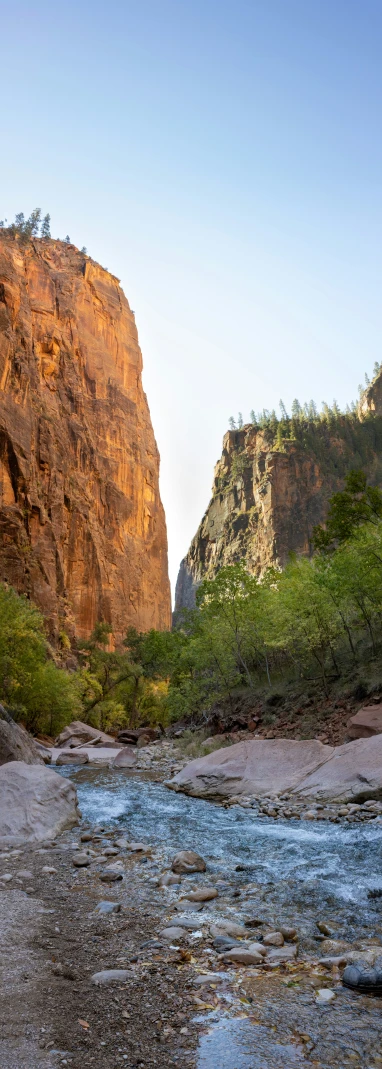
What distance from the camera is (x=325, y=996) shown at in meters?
4.45

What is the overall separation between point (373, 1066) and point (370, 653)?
Result: 2751 centimetres

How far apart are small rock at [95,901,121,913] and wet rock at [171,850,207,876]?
1901 millimetres

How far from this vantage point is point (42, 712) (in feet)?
126

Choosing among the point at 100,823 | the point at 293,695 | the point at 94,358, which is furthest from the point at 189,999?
the point at 94,358

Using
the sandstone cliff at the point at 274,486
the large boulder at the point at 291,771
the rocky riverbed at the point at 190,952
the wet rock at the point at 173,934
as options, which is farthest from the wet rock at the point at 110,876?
the sandstone cliff at the point at 274,486

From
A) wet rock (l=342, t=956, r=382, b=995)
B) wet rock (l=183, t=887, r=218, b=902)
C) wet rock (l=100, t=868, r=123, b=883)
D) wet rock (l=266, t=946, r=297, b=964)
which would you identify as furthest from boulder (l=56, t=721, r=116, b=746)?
wet rock (l=342, t=956, r=382, b=995)

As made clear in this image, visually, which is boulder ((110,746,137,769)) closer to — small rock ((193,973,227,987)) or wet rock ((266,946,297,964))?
wet rock ((266,946,297,964))

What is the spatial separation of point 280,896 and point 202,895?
39.7 inches

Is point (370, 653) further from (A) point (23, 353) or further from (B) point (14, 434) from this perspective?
(A) point (23, 353)

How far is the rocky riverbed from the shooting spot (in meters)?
3.69

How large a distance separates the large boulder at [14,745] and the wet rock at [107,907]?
10527 mm

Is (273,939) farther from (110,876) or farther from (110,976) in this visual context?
(110,876)

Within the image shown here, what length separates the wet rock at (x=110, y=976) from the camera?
462 centimetres

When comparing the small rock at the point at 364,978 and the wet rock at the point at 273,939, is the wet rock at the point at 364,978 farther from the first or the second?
the wet rock at the point at 273,939
